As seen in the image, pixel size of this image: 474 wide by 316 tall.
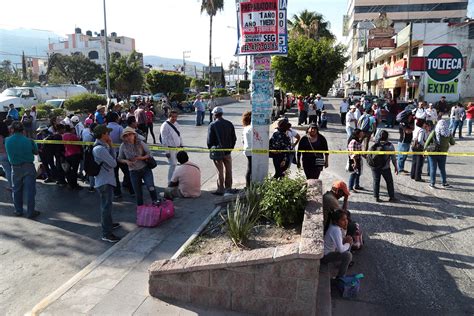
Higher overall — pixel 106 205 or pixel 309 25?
pixel 309 25

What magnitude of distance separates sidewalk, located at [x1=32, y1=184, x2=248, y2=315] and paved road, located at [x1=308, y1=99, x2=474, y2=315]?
6.68 ft

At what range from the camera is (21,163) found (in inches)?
276

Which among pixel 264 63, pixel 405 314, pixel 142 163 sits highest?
pixel 264 63

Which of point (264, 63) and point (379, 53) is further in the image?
point (379, 53)

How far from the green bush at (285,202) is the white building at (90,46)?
10510cm

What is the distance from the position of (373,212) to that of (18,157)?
6.47 meters

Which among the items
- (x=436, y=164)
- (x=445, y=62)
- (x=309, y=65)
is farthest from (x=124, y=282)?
(x=445, y=62)

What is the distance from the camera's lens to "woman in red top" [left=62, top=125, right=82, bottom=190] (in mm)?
8753

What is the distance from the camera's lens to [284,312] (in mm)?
3965

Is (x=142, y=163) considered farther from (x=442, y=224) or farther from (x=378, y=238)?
(x=442, y=224)

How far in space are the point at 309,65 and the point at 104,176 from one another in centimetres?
1620

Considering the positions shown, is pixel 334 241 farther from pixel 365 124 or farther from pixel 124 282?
pixel 365 124

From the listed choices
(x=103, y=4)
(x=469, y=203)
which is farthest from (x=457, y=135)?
(x=103, y=4)

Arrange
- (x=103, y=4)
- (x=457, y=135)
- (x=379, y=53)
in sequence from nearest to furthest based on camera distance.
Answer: (x=457, y=135), (x=103, y=4), (x=379, y=53)
